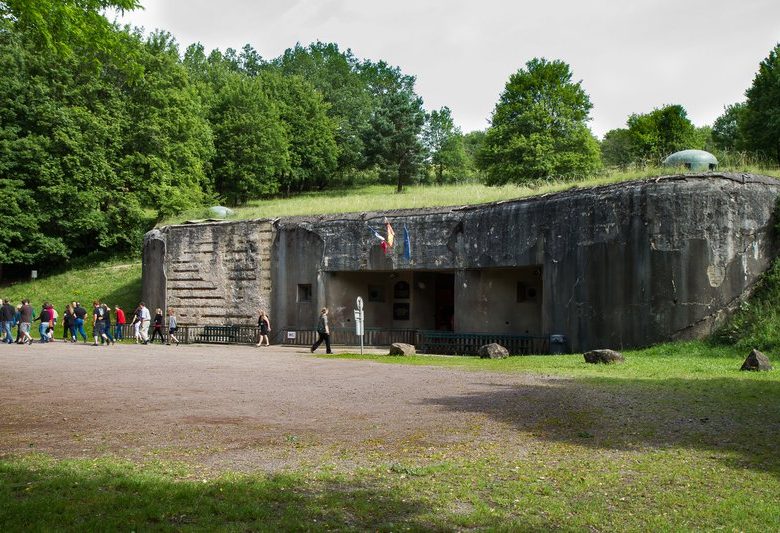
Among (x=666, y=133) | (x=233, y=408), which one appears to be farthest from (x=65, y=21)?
(x=666, y=133)

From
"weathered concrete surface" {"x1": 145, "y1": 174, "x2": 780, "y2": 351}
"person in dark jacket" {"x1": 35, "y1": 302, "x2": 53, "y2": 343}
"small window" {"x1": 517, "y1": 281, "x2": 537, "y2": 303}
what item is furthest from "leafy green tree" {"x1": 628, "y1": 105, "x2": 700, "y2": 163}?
"person in dark jacket" {"x1": 35, "y1": 302, "x2": 53, "y2": 343}

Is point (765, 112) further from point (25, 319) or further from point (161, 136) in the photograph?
point (25, 319)

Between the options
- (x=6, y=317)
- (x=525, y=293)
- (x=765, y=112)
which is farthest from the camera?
(x=765, y=112)

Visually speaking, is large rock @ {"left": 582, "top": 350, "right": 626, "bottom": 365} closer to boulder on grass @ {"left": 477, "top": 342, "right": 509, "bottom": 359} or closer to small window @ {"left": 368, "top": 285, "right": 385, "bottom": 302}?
boulder on grass @ {"left": 477, "top": 342, "right": 509, "bottom": 359}

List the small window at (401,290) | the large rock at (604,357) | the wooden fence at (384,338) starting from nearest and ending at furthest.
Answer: the large rock at (604,357) → the wooden fence at (384,338) → the small window at (401,290)

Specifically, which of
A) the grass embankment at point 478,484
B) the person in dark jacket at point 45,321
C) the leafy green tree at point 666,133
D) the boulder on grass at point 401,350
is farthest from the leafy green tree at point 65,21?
the leafy green tree at point 666,133

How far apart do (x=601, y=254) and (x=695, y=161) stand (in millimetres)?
5562

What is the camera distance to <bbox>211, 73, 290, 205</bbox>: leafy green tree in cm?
5581

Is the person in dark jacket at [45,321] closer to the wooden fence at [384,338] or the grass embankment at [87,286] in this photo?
the wooden fence at [384,338]

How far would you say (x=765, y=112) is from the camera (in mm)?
39875

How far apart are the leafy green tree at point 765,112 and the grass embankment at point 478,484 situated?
33663 millimetres

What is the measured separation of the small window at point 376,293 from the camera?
30391 millimetres

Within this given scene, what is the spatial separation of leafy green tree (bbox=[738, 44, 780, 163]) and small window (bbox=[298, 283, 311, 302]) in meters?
25.6

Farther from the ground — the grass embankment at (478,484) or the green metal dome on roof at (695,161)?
the green metal dome on roof at (695,161)
